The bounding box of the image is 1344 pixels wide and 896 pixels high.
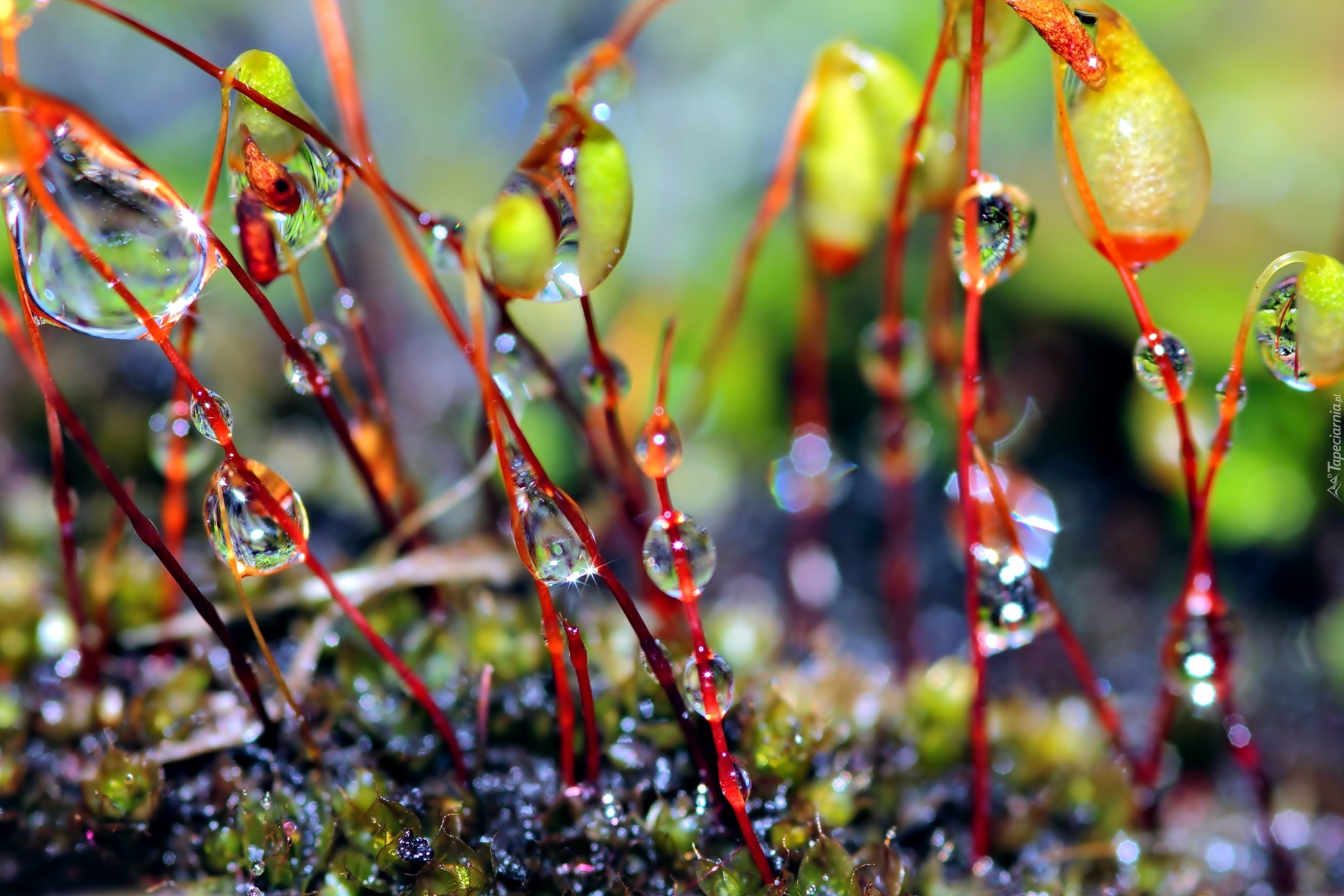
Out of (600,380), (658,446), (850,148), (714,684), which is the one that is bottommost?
(714,684)

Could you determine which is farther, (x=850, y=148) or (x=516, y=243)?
(x=850, y=148)

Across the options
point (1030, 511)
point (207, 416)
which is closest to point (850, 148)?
point (1030, 511)

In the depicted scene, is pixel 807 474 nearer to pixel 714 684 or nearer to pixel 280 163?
pixel 714 684

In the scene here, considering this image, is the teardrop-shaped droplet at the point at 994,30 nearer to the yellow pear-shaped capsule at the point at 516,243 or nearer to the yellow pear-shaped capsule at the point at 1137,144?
the yellow pear-shaped capsule at the point at 1137,144

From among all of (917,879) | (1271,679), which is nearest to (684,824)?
(917,879)

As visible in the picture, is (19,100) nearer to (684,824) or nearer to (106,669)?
(106,669)

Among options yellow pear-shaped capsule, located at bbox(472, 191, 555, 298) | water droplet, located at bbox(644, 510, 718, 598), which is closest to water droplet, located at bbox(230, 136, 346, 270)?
yellow pear-shaped capsule, located at bbox(472, 191, 555, 298)

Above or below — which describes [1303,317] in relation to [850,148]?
below
